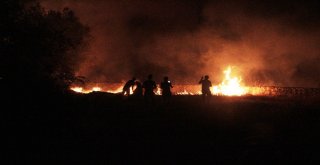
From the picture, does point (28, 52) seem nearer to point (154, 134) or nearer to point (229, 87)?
point (154, 134)

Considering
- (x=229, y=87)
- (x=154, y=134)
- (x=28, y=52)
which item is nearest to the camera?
(x=154, y=134)

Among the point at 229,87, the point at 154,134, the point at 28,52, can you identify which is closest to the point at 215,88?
the point at 229,87

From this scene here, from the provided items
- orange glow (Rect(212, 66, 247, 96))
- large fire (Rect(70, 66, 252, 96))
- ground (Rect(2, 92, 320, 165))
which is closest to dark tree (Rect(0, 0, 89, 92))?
ground (Rect(2, 92, 320, 165))

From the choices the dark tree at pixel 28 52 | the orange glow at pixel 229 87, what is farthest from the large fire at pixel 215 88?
the dark tree at pixel 28 52

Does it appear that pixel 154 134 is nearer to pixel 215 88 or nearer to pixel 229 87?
pixel 229 87

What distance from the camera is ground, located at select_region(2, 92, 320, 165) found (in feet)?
29.9

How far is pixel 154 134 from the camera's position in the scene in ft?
39.1

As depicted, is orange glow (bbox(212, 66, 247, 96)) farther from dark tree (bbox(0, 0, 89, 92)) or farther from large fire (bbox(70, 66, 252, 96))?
dark tree (bbox(0, 0, 89, 92))

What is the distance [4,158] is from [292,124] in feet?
35.2

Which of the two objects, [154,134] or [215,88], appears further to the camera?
[215,88]

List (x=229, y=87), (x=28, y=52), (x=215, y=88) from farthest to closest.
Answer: (x=215, y=88), (x=229, y=87), (x=28, y=52)

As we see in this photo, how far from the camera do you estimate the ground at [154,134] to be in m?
9.10

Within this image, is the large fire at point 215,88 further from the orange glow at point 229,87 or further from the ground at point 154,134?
the ground at point 154,134

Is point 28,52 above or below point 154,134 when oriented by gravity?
above
